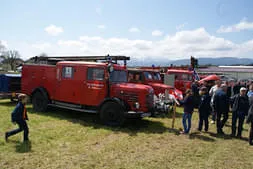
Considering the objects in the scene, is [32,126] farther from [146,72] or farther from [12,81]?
[146,72]

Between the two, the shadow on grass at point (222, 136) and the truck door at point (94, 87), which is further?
the truck door at point (94, 87)

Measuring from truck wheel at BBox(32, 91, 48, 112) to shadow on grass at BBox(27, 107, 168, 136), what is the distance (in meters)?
0.25

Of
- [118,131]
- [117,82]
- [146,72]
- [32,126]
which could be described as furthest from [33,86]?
[146,72]

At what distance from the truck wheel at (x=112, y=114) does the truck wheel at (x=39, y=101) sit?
316 cm

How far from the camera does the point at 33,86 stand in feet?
33.3

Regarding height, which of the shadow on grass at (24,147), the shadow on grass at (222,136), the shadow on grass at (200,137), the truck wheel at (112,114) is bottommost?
the shadow on grass at (222,136)

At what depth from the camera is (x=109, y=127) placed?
25.4 ft

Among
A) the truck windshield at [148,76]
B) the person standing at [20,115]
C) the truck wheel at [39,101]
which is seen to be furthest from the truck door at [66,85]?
the truck windshield at [148,76]

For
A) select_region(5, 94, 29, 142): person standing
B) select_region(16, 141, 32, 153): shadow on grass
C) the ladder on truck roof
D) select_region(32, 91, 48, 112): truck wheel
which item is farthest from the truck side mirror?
select_region(16, 141, 32, 153): shadow on grass

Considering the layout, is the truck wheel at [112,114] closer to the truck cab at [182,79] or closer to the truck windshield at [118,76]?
the truck windshield at [118,76]

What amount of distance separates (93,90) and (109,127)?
1.52m

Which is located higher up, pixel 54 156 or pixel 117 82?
pixel 117 82

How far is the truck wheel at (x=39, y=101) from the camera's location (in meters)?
9.64

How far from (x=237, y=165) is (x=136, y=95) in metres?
3.78
